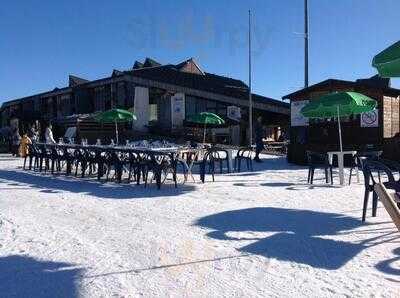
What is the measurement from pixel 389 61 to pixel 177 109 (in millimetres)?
25266

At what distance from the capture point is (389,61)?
577 centimetres

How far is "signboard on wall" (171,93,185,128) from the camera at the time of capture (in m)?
30.6

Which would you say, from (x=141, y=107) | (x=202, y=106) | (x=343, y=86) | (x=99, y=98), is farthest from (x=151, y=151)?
(x=99, y=98)

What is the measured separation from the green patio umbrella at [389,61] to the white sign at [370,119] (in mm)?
10229

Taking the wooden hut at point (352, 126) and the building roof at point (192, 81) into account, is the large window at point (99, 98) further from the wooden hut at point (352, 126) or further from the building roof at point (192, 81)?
the wooden hut at point (352, 126)

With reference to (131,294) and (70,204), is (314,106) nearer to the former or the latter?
(70,204)

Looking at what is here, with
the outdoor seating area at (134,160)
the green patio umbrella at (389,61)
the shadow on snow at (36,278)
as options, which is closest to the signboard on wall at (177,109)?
the outdoor seating area at (134,160)

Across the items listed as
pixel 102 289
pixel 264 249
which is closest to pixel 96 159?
pixel 264 249

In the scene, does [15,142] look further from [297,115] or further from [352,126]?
[352,126]

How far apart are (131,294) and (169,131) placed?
26.4 meters

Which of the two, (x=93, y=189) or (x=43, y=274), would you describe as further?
(x=93, y=189)

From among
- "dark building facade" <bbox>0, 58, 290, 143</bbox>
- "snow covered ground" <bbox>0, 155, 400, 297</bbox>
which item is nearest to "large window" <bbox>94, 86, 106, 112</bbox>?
"dark building facade" <bbox>0, 58, 290, 143</bbox>

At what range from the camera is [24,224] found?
6.85 metres

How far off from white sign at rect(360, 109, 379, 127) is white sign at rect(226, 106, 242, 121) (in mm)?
13921
